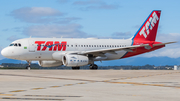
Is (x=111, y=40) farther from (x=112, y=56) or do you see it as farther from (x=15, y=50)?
(x=15, y=50)

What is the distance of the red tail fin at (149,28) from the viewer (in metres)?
44.8

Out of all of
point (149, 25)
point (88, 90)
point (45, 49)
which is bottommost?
point (88, 90)

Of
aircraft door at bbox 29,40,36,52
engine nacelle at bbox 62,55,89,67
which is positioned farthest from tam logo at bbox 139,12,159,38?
aircraft door at bbox 29,40,36,52

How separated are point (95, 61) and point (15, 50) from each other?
1128cm

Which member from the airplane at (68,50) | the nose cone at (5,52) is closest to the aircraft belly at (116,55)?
the airplane at (68,50)

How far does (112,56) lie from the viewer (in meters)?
42.1

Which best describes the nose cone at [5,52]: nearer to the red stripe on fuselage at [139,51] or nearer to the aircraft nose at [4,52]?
the aircraft nose at [4,52]

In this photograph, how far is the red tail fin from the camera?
44.8 meters

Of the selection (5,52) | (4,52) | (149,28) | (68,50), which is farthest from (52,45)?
(149,28)

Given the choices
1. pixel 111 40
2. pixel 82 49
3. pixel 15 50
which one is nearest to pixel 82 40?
pixel 82 49

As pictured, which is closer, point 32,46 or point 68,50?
point 32,46

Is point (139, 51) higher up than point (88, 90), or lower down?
higher up

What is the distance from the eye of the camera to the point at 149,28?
45.2 m

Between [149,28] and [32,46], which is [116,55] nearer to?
[149,28]
